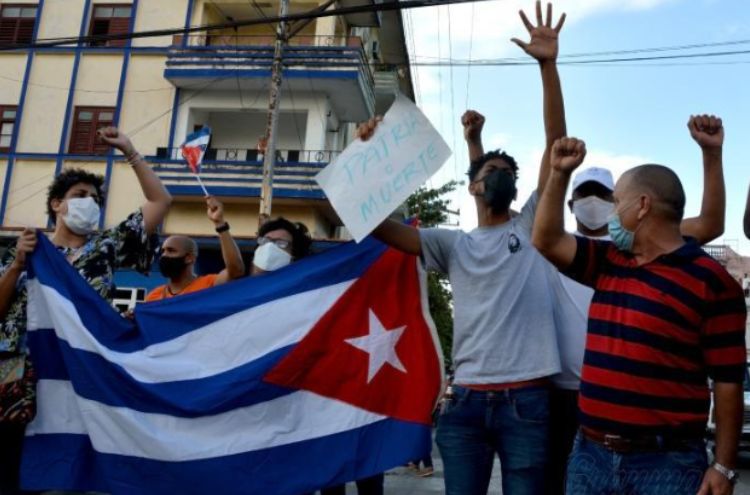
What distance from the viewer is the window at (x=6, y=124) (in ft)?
66.1

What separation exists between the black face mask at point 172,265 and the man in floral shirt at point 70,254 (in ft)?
1.98

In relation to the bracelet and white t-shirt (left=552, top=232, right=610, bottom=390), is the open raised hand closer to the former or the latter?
white t-shirt (left=552, top=232, right=610, bottom=390)

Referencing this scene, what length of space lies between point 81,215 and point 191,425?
123 centimetres

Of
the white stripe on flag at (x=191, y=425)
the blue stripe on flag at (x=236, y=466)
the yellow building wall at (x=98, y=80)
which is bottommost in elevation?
the blue stripe on flag at (x=236, y=466)

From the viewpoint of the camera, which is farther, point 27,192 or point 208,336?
point 27,192

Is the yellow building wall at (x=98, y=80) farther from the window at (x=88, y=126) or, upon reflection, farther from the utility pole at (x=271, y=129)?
the utility pole at (x=271, y=129)

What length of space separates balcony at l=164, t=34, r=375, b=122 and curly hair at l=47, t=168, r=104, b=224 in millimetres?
14650

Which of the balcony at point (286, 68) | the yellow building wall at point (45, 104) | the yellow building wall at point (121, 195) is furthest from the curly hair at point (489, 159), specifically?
the yellow building wall at point (45, 104)

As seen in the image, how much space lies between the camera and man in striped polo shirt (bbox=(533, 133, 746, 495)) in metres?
2.36

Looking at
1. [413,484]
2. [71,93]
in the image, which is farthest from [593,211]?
[71,93]

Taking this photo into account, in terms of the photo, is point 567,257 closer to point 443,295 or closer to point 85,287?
point 85,287

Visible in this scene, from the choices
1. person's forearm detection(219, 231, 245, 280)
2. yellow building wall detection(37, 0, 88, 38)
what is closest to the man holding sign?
person's forearm detection(219, 231, 245, 280)

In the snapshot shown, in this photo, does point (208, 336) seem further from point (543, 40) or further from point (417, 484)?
point (417, 484)

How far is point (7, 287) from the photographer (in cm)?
356
